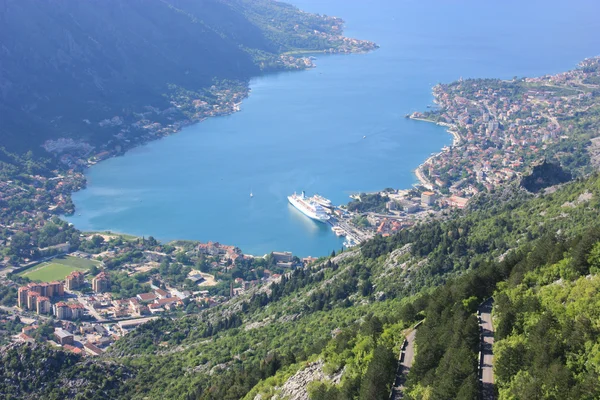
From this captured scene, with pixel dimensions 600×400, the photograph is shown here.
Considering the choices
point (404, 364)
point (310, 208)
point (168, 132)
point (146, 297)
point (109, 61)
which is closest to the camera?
point (404, 364)

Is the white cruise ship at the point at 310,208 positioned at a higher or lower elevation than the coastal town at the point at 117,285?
higher

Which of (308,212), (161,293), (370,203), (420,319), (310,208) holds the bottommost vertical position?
(420,319)

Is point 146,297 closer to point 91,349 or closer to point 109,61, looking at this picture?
point 91,349

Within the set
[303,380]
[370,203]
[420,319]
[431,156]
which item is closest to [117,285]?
[370,203]

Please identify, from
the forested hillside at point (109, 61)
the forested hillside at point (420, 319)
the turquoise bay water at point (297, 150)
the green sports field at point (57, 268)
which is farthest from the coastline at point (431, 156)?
the forested hillside at point (109, 61)

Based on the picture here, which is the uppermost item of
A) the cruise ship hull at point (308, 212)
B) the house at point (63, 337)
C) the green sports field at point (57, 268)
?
the cruise ship hull at point (308, 212)

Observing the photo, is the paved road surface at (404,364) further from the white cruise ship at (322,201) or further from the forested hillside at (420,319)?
the white cruise ship at (322,201)
